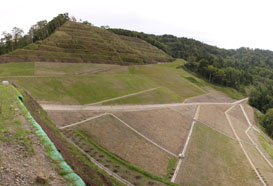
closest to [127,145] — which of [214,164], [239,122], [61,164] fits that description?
[214,164]

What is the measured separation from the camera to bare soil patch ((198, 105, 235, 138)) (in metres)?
53.3

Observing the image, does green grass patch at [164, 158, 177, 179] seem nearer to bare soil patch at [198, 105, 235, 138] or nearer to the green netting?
the green netting

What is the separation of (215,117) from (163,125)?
25.6 metres

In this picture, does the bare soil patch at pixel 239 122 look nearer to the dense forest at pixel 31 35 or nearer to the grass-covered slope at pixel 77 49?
the grass-covered slope at pixel 77 49

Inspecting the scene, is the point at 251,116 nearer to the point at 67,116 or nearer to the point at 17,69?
the point at 67,116

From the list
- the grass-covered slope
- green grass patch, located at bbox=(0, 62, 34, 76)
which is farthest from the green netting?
the grass-covered slope

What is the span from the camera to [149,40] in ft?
616

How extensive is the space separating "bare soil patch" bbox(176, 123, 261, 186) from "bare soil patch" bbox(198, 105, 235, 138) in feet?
22.2

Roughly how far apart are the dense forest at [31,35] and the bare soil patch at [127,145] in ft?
236

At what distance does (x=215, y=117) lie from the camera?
6122cm

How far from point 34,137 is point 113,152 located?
16617 millimetres

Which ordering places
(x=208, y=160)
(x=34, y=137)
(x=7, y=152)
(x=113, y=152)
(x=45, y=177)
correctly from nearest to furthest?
(x=45, y=177)
(x=7, y=152)
(x=34, y=137)
(x=113, y=152)
(x=208, y=160)

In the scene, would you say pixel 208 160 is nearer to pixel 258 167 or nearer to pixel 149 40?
pixel 258 167

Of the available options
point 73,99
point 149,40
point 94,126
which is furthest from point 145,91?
point 149,40
